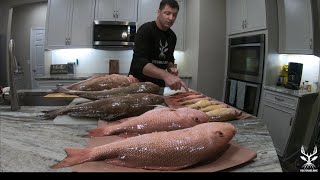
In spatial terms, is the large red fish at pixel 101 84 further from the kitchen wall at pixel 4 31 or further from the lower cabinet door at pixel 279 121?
the lower cabinet door at pixel 279 121

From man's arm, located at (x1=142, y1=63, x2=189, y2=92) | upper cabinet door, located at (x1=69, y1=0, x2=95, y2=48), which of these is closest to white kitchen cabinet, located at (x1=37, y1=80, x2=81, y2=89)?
upper cabinet door, located at (x1=69, y1=0, x2=95, y2=48)

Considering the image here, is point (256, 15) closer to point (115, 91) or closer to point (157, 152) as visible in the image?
point (115, 91)

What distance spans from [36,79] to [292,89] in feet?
2.59

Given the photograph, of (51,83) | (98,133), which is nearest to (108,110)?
(98,133)

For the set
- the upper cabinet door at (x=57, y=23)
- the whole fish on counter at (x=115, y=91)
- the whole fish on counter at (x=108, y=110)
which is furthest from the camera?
the upper cabinet door at (x=57, y=23)

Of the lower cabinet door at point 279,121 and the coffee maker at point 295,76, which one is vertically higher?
the coffee maker at point 295,76

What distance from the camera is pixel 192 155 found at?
12.1 inches

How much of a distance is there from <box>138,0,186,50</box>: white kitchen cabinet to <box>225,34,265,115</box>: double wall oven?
0.20 meters

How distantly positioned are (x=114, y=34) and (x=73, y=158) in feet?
2.61

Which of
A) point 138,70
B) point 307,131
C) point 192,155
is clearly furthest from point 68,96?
point 307,131

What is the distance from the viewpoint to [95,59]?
3.37 feet

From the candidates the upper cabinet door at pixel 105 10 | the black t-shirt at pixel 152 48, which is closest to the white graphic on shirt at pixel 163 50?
the black t-shirt at pixel 152 48

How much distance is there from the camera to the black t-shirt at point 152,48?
874 mm

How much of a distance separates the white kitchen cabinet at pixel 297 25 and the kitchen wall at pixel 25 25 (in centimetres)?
72
